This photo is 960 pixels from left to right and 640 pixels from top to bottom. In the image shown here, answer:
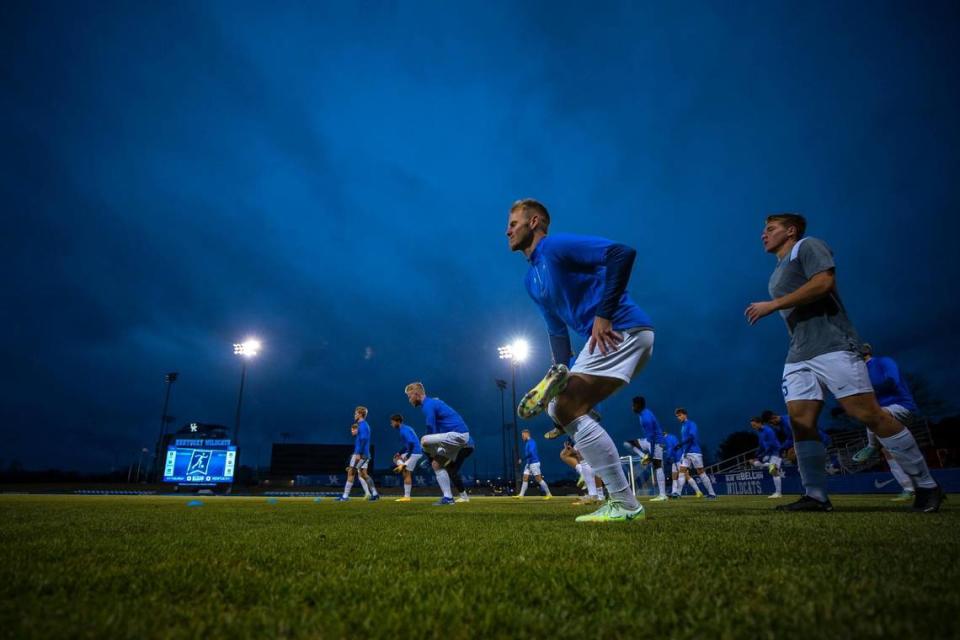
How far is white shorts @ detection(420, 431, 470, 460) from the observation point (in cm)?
1093

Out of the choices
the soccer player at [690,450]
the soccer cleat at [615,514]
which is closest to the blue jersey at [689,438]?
the soccer player at [690,450]

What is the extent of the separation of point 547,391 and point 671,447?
14.9 m

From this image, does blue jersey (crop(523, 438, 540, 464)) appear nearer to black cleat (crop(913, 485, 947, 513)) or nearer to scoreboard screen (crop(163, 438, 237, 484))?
black cleat (crop(913, 485, 947, 513))

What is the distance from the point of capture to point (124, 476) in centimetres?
8019

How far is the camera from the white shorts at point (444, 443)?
1093cm

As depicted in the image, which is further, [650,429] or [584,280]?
[650,429]

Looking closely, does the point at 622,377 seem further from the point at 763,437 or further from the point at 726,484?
the point at 726,484

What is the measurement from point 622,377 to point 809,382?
2211mm

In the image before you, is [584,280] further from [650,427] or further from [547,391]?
[650,427]

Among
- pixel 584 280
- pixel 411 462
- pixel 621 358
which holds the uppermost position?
pixel 584 280

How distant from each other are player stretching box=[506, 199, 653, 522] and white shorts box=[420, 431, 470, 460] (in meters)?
7.29

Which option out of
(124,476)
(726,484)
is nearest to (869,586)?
(726,484)

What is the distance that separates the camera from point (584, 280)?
398 cm

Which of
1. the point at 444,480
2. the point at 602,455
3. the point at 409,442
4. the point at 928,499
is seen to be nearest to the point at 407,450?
the point at 409,442
